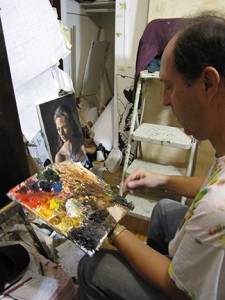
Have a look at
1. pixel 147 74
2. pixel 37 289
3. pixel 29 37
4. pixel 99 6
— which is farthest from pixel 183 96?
pixel 99 6

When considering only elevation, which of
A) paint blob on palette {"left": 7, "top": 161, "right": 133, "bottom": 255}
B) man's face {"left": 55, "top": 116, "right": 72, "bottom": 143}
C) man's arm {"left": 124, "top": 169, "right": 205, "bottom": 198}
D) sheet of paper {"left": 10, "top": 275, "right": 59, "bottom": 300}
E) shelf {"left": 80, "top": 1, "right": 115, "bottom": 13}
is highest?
shelf {"left": 80, "top": 1, "right": 115, "bottom": 13}

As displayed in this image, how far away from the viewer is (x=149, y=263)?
677 mm

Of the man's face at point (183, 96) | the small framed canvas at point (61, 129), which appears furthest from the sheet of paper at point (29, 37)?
the man's face at point (183, 96)

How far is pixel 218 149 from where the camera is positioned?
68 cm

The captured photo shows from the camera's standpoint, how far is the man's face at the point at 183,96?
0.62 m

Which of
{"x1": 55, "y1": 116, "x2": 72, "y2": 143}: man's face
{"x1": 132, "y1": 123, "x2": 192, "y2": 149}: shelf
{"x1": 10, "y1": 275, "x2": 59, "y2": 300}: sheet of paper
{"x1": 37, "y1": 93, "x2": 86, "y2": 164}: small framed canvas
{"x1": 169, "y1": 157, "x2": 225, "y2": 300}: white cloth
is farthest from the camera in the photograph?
{"x1": 55, "y1": 116, "x2": 72, "y2": 143}: man's face

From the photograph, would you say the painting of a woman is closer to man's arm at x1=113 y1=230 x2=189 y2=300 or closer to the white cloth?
man's arm at x1=113 y1=230 x2=189 y2=300

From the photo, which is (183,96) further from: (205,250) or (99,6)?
(99,6)

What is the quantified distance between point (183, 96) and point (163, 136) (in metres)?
0.88

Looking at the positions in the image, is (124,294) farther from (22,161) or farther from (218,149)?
(22,161)

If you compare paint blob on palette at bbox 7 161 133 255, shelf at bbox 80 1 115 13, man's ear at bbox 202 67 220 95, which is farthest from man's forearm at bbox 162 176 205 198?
shelf at bbox 80 1 115 13

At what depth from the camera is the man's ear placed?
560 mm

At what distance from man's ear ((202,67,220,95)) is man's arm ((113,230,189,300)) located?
0.45 metres

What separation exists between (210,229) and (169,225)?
450 millimetres
